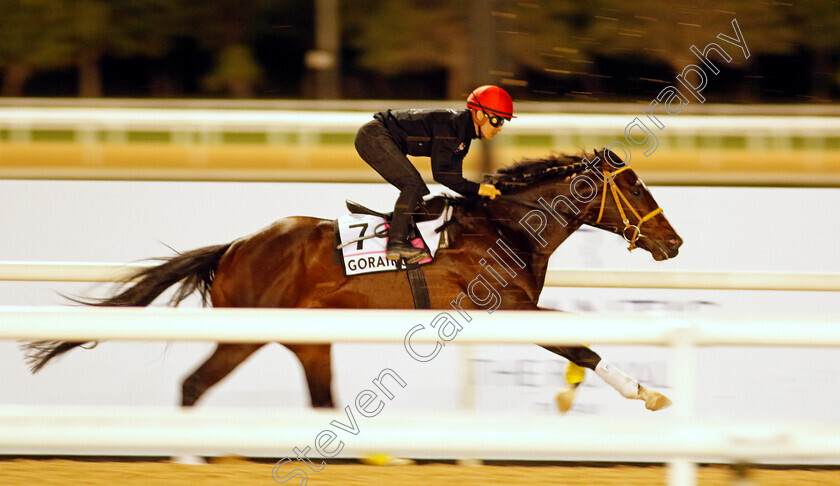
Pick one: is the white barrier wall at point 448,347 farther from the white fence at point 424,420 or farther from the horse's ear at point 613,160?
the white fence at point 424,420

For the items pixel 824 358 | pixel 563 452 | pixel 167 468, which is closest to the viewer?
pixel 563 452

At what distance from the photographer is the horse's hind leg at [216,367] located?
3238 millimetres

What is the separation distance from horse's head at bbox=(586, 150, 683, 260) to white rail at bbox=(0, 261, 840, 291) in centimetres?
12

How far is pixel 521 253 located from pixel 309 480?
1.18 metres

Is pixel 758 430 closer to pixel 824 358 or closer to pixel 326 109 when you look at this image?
pixel 824 358

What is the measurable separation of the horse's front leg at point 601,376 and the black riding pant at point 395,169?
717 millimetres

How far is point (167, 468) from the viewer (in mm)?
3047

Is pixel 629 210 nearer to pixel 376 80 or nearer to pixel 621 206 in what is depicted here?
pixel 621 206

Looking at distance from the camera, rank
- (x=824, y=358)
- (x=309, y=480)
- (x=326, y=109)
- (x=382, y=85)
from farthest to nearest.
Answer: (x=382, y=85) → (x=326, y=109) → (x=824, y=358) → (x=309, y=480)

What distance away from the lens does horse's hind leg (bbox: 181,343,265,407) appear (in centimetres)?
324

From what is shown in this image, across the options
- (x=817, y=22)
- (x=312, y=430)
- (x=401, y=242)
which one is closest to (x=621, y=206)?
(x=401, y=242)

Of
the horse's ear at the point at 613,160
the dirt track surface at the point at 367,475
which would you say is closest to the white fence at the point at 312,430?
the dirt track surface at the point at 367,475

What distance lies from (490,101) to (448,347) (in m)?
1.15

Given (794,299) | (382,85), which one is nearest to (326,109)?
(794,299)
